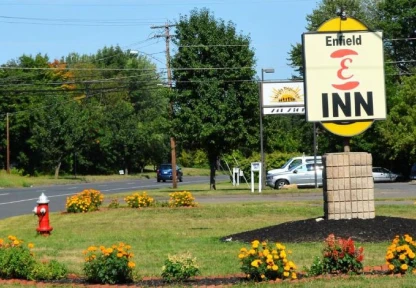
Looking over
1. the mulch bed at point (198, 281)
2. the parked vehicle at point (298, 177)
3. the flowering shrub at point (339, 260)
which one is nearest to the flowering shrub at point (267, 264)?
the mulch bed at point (198, 281)

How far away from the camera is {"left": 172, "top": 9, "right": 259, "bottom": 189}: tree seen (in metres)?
41.4

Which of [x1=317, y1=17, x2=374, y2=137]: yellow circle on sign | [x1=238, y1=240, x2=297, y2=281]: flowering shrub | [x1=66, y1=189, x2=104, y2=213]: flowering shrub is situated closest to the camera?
[x1=238, y1=240, x2=297, y2=281]: flowering shrub

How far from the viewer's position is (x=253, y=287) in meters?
10.3

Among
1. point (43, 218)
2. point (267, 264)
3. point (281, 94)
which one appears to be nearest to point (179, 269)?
point (267, 264)

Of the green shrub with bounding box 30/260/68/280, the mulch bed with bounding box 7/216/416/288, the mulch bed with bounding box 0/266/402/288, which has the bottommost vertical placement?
the mulch bed with bounding box 0/266/402/288

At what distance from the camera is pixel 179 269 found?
→ 10.8 meters

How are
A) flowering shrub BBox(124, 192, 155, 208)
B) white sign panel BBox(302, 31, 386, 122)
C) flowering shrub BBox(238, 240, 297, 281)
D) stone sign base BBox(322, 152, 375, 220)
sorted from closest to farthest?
flowering shrub BBox(238, 240, 297, 281), stone sign base BBox(322, 152, 375, 220), white sign panel BBox(302, 31, 386, 122), flowering shrub BBox(124, 192, 155, 208)

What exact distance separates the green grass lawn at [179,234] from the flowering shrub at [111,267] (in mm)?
965

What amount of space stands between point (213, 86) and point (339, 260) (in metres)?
31.0

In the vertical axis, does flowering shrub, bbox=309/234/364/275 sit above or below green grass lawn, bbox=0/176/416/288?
above

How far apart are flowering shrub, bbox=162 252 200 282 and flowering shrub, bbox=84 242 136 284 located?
492 millimetres

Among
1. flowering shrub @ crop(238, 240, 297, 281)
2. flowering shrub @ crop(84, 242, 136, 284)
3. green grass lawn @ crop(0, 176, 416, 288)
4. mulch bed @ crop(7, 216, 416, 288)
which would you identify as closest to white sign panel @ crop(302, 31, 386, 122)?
mulch bed @ crop(7, 216, 416, 288)

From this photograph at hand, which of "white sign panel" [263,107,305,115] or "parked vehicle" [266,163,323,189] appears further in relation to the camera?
"parked vehicle" [266,163,323,189]

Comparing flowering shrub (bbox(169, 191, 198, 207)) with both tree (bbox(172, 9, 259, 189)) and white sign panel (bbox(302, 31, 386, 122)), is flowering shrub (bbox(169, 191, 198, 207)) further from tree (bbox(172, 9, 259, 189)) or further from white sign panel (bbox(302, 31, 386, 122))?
tree (bbox(172, 9, 259, 189))
